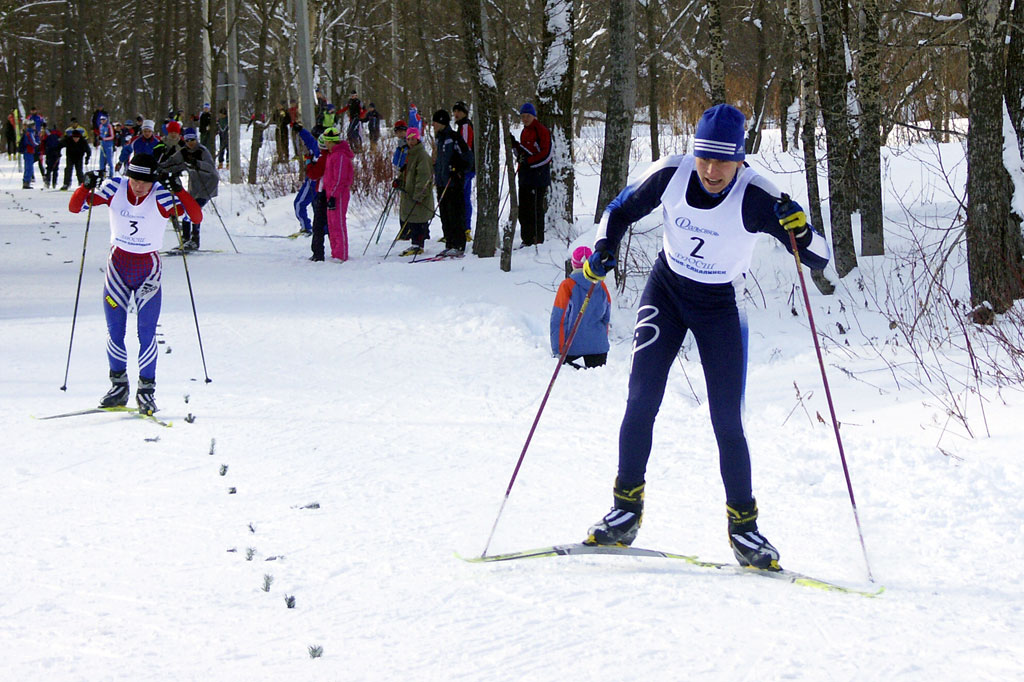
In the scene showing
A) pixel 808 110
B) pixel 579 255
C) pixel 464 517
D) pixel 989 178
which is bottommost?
pixel 464 517

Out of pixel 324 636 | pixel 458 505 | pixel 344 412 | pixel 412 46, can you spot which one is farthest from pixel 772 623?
pixel 412 46

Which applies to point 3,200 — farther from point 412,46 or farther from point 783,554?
point 783,554

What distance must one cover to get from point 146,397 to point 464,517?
Answer: 3185mm

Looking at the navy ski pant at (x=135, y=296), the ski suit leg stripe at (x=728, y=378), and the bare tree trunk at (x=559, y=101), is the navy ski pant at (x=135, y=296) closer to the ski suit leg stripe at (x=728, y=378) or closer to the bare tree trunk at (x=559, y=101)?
the ski suit leg stripe at (x=728, y=378)

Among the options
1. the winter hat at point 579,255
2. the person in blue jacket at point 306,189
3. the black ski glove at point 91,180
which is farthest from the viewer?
the person in blue jacket at point 306,189

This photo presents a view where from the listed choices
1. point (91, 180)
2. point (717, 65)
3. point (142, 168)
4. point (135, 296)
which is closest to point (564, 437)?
point (135, 296)

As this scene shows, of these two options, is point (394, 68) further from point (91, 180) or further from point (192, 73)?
point (91, 180)

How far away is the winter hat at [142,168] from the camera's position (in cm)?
749

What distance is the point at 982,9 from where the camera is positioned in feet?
27.5

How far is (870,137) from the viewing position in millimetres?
12672

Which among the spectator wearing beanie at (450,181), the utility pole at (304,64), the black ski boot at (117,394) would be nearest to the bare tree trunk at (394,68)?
the utility pole at (304,64)

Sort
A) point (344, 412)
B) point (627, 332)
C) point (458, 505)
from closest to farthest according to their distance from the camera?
point (458, 505) < point (344, 412) < point (627, 332)

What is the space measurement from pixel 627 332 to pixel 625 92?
325 centimetres

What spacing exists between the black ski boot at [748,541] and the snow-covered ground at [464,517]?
0.42 ft
